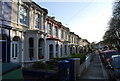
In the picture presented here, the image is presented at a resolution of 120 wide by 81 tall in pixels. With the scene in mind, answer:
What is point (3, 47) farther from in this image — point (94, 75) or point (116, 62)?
point (116, 62)

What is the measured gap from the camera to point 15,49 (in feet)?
42.9

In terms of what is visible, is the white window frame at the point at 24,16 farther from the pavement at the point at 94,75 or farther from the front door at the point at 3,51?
the pavement at the point at 94,75

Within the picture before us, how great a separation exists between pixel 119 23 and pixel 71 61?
34.0m

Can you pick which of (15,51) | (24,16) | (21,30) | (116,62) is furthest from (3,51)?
(116,62)

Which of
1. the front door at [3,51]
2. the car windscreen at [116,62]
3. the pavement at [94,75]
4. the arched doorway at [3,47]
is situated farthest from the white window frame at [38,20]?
the car windscreen at [116,62]

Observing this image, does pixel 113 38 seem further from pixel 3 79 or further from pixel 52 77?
pixel 3 79

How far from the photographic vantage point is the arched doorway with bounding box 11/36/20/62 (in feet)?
41.7

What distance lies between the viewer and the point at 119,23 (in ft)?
134

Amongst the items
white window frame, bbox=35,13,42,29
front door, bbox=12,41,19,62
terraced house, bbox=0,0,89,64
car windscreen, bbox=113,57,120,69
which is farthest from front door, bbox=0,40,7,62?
car windscreen, bbox=113,57,120,69

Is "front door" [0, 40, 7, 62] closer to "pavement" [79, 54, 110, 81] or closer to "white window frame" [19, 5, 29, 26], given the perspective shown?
"white window frame" [19, 5, 29, 26]

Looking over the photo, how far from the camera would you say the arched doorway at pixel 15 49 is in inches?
501

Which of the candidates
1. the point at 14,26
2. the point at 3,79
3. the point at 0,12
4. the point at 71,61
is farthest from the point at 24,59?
the point at 3,79

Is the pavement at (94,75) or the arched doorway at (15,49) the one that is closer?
the pavement at (94,75)

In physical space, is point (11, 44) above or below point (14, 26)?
below
